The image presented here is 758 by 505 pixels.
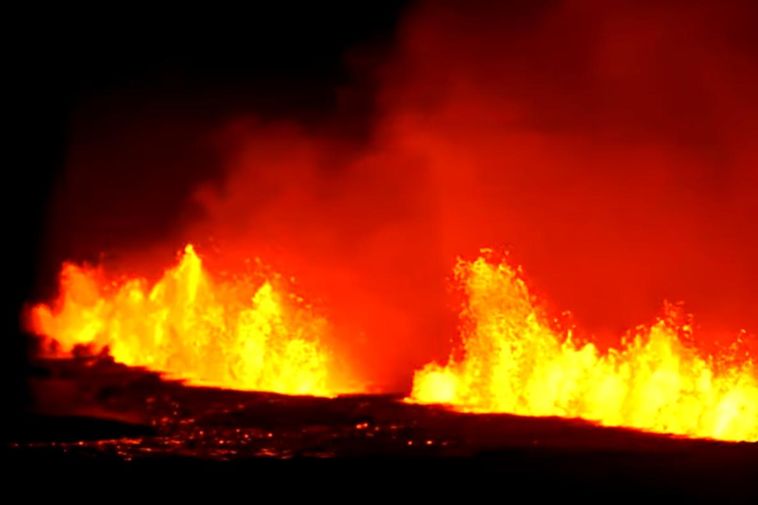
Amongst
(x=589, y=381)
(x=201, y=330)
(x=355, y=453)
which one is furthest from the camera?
(x=201, y=330)

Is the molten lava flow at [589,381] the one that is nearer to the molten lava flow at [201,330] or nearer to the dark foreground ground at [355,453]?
the dark foreground ground at [355,453]

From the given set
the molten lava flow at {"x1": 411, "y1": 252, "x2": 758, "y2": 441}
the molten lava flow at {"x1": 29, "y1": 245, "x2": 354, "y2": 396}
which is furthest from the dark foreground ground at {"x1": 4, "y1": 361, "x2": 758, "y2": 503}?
the molten lava flow at {"x1": 29, "y1": 245, "x2": 354, "y2": 396}

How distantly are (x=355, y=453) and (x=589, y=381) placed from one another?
9.78 meters

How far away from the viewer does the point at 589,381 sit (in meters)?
29.3

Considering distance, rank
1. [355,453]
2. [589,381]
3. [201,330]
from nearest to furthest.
A: [355,453]
[589,381]
[201,330]

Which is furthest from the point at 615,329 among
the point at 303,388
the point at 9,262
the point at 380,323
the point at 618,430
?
the point at 9,262

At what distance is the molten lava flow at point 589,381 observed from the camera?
25.3m

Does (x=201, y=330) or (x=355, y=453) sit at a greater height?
(x=201, y=330)

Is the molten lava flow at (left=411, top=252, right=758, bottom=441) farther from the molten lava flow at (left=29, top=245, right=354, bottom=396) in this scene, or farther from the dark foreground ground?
the molten lava flow at (left=29, top=245, right=354, bottom=396)

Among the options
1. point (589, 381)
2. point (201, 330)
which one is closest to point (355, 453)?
point (589, 381)

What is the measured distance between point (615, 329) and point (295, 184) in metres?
16.8

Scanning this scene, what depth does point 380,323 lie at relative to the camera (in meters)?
47.4

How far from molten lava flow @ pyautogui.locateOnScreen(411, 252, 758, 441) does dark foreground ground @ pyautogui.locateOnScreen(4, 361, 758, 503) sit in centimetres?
211

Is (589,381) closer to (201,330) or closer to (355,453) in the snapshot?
(355,453)
